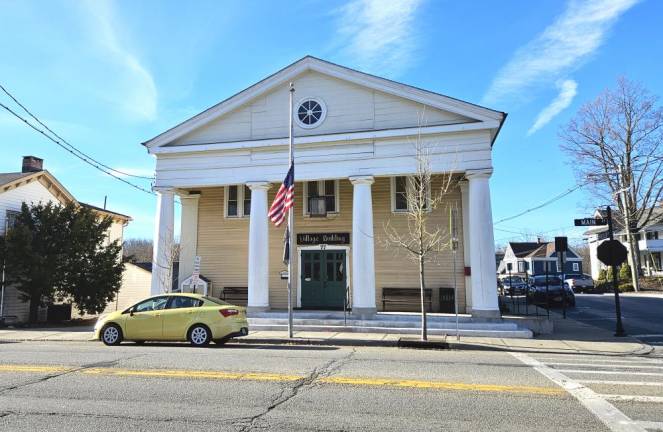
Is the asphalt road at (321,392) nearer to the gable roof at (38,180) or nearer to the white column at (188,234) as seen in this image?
the white column at (188,234)

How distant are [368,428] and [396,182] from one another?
14.4 metres

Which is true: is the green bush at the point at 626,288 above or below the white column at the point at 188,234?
below

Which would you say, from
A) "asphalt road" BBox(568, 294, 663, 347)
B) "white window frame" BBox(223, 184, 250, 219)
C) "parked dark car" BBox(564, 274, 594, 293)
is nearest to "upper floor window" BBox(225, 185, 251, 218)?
"white window frame" BBox(223, 184, 250, 219)

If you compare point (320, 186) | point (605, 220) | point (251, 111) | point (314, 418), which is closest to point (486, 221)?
point (605, 220)

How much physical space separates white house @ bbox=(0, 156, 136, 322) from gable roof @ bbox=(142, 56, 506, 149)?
22.7ft

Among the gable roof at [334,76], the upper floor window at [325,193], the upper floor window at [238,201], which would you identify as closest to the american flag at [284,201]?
the gable roof at [334,76]

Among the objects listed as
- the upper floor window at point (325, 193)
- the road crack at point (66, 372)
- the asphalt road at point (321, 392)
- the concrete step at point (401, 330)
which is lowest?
the asphalt road at point (321, 392)

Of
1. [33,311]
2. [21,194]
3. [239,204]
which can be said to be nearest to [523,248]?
[239,204]

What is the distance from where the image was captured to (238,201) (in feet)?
66.7

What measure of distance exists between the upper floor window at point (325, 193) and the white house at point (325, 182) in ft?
0.14

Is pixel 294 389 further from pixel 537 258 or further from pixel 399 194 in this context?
pixel 537 258

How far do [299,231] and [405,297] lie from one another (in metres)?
5.09

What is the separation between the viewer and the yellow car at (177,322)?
39.3ft

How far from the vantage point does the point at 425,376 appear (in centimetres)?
790
